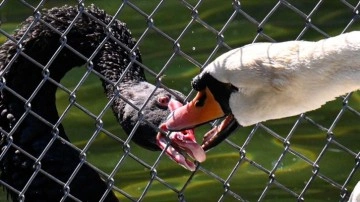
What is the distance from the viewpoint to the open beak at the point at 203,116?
→ 14.6 feet

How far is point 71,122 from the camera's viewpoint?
7.46 m

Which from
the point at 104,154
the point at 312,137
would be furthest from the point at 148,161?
the point at 312,137

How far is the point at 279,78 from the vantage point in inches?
169

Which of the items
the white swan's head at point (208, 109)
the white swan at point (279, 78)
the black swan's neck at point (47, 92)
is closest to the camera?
the white swan at point (279, 78)

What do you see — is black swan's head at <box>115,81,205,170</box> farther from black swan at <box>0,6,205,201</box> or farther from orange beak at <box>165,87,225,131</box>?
orange beak at <box>165,87,225,131</box>

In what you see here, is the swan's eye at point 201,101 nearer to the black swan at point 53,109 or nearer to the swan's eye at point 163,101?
the black swan at point 53,109

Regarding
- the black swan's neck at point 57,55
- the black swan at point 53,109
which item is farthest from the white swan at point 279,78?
the black swan's neck at point 57,55

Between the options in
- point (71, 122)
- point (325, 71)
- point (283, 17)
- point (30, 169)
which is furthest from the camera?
point (283, 17)

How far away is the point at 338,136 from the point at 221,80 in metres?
3.03

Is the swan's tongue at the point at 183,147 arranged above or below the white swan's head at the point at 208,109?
below

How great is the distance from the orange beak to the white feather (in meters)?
0.10

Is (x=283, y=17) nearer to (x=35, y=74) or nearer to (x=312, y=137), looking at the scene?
(x=312, y=137)

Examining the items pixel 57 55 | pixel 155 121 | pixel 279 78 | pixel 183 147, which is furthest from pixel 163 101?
pixel 279 78

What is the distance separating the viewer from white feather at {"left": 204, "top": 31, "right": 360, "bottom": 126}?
4.20m
